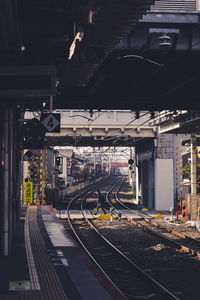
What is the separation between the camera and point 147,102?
19938 mm

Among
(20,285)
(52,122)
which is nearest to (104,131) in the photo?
(52,122)

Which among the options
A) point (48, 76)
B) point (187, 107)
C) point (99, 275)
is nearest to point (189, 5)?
point (187, 107)

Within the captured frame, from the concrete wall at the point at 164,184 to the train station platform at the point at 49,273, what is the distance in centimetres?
2147

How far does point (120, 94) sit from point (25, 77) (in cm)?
1032

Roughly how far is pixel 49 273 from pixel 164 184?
28.9m

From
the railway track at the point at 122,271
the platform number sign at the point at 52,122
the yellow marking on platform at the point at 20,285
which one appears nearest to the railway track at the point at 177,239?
the railway track at the point at 122,271

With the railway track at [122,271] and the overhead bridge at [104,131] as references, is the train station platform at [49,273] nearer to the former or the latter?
the railway track at [122,271]

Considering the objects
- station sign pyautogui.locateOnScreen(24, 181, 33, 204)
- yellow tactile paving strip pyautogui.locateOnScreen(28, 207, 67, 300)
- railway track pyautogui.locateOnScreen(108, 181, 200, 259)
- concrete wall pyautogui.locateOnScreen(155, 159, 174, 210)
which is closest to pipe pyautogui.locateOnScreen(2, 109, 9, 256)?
yellow tactile paving strip pyautogui.locateOnScreen(28, 207, 67, 300)

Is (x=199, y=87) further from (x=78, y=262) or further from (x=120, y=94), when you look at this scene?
(x=78, y=262)

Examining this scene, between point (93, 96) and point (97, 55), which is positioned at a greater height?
point (93, 96)

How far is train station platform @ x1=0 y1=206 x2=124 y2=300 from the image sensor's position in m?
10.1

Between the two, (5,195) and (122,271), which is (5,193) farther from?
(122,271)

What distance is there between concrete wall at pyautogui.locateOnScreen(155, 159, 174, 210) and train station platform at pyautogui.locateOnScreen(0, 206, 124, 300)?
21471 mm

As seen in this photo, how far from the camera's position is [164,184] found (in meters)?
40.2
